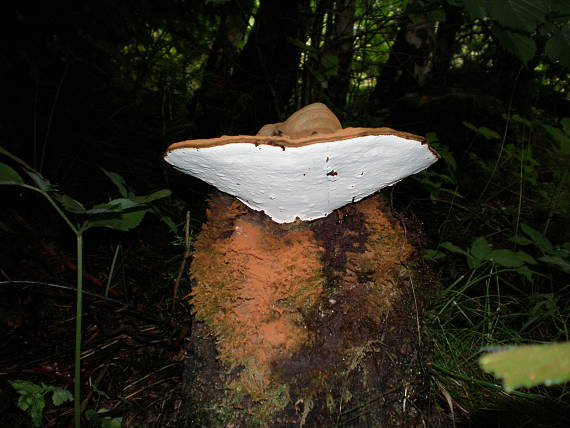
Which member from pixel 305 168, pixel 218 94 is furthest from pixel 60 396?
pixel 218 94

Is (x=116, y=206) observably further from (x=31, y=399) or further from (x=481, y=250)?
(x=481, y=250)

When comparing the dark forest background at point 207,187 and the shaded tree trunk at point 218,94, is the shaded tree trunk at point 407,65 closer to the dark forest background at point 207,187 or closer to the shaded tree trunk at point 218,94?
the dark forest background at point 207,187

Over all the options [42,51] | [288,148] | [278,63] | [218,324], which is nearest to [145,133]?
[42,51]

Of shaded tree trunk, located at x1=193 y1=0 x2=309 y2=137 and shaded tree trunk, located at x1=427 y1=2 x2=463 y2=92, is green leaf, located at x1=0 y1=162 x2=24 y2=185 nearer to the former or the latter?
shaded tree trunk, located at x1=193 y1=0 x2=309 y2=137

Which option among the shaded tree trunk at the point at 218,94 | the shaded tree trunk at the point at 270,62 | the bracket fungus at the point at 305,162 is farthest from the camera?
the shaded tree trunk at the point at 270,62

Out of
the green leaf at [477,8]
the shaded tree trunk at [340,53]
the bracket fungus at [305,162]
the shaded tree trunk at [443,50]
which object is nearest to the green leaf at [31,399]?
the bracket fungus at [305,162]

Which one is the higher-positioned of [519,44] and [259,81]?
[259,81]
